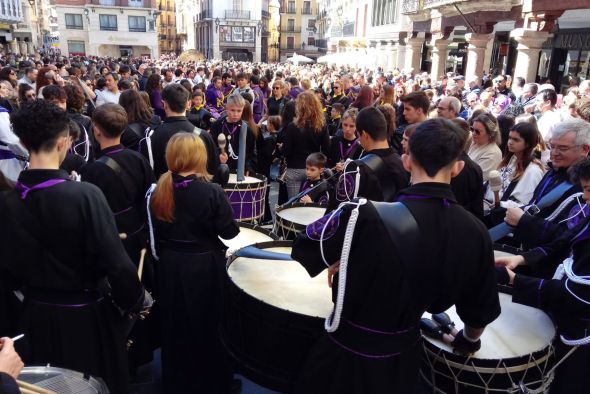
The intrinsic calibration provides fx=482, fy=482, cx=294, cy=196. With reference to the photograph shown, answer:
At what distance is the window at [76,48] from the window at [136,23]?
530 centimetres

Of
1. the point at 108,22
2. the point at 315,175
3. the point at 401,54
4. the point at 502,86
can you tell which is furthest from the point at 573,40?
the point at 108,22

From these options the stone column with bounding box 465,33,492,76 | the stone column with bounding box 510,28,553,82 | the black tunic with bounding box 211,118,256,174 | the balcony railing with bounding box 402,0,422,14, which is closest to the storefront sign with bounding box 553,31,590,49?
the stone column with bounding box 510,28,553,82

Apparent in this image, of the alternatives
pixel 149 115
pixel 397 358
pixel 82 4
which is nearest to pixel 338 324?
pixel 397 358

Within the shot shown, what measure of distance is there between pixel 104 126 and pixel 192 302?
1.40 metres

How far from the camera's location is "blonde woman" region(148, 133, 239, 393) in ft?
9.78

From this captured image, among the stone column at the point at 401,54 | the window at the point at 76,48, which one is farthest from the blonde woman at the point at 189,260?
the window at the point at 76,48

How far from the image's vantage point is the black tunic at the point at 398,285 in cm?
191

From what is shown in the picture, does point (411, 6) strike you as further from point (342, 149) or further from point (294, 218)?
point (294, 218)

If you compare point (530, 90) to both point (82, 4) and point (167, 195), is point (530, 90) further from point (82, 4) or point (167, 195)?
point (82, 4)

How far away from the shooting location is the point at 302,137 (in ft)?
18.9

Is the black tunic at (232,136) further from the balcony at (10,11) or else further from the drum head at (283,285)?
the balcony at (10,11)

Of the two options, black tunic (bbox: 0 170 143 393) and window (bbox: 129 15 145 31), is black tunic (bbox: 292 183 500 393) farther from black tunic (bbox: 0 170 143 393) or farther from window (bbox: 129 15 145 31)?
window (bbox: 129 15 145 31)

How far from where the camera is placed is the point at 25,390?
5.57 ft

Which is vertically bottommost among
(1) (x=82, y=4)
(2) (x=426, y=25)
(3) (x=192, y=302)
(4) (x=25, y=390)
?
(3) (x=192, y=302)
